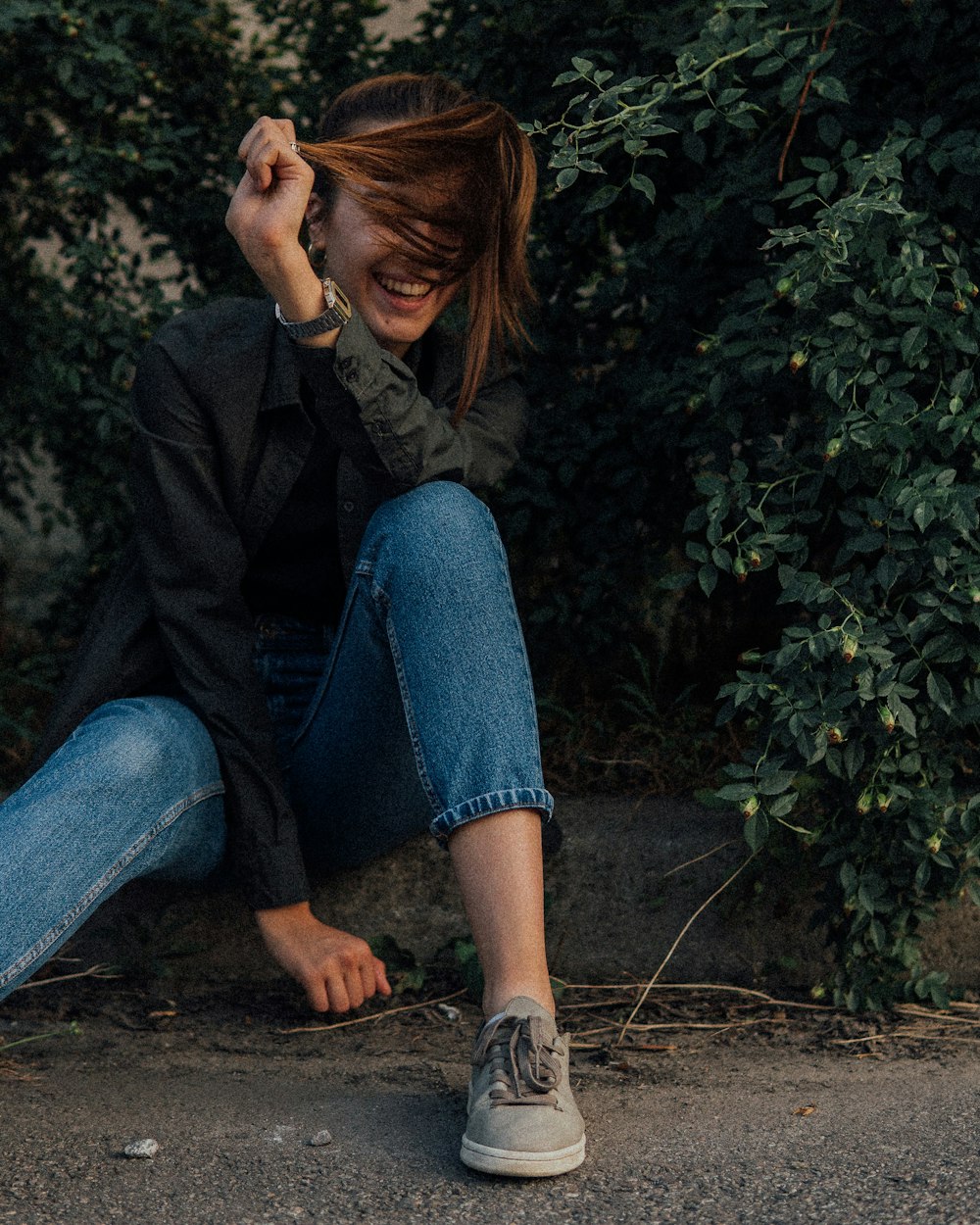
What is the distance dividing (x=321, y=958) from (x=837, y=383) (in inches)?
41.0

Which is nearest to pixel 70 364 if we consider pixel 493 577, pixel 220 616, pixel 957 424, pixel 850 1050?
pixel 220 616

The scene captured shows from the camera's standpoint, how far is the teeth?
6.72ft

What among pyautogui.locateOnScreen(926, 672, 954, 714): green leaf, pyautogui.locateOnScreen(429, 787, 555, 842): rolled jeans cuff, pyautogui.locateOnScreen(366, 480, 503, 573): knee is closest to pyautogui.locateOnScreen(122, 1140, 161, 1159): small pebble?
pyautogui.locateOnScreen(429, 787, 555, 842): rolled jeans cuff

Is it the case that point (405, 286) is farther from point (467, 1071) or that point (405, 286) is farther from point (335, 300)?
point (467, 1071)

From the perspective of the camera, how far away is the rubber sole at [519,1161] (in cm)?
158

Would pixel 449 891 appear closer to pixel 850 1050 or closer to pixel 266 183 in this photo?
pixel 850 1050

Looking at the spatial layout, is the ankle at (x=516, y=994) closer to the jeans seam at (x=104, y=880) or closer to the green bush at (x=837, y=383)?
the green bush at (x=837, y=383)

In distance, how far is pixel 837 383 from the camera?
1851 millimetres

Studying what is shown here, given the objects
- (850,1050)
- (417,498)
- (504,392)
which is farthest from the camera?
(504,392)

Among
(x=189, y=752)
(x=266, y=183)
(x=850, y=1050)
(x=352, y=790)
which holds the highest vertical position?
(x=266, y=183)

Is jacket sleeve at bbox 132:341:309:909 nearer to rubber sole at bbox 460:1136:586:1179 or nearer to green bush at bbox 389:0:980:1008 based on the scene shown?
rubber sole at bbox 460:1136:586:1179

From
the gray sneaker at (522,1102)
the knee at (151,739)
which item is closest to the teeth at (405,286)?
the knee at (151,739)

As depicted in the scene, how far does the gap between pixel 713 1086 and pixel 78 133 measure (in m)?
2.07

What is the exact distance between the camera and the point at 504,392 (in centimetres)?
A: 225
